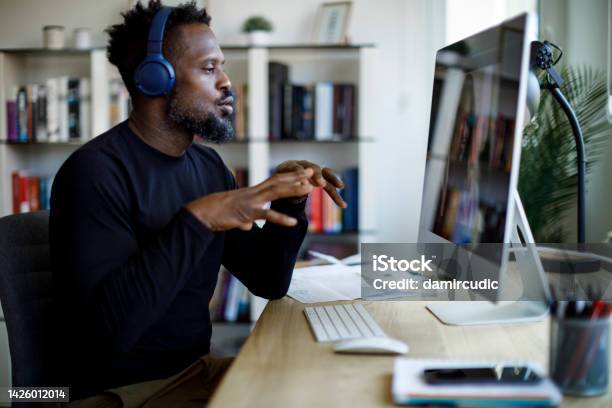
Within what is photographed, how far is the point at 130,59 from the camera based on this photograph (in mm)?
1488

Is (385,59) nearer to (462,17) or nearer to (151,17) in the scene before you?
(462,17)

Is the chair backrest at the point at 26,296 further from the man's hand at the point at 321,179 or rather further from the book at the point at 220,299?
the book at the point at 220,299

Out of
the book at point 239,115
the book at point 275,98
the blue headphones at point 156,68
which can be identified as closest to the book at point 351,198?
the book at point 275,98

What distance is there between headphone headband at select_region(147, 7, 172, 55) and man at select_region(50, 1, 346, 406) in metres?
0.05

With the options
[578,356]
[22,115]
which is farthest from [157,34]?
[22,115]

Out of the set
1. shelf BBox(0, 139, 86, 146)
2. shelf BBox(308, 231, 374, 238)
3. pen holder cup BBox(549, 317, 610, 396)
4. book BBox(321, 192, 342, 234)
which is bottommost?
shelf BBox(308, 231, 374, 238)

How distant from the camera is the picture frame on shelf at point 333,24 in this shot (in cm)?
298

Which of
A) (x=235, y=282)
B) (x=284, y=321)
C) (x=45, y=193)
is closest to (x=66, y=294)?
(x=284, y=321)

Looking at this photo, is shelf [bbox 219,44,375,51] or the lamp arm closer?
the lamp arm

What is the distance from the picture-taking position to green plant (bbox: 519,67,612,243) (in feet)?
7.80

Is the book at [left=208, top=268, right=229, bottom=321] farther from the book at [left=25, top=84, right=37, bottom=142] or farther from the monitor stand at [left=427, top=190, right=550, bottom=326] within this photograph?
the monitor stand at [left=427, top=190, right=550, bottom=326]

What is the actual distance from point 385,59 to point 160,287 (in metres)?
2.28

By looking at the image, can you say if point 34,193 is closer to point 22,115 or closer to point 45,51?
point 22,115

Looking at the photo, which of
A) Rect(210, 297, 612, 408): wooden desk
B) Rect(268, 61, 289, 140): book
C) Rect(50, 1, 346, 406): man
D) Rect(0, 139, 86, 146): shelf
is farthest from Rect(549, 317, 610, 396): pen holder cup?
Rect(0, 139, 86, 146): shelf
